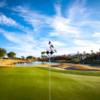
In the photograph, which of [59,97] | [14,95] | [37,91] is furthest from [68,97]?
[14,95]

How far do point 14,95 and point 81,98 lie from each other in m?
4.16

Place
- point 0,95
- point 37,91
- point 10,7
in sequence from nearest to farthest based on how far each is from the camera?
point 0,95 < point 37,91 < point 10,7

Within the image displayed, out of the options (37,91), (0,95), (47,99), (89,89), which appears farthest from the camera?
(89,89)

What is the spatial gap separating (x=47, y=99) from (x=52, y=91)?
5.11ft

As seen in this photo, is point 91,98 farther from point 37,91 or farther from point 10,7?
point 10,7

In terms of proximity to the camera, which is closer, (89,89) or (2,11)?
(89,89)

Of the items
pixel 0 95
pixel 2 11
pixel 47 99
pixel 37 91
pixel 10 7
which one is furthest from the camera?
pixel 2 11

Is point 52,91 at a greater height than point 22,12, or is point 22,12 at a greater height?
point 22,12

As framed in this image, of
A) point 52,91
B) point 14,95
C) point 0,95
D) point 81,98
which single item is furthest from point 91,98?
point 0,95

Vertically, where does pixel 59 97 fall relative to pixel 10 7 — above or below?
below

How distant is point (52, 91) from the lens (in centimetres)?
1100

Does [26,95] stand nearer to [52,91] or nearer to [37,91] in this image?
[37,91]

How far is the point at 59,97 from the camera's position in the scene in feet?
32.3

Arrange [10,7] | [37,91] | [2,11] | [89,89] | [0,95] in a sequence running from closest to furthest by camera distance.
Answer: [0,95] < [37,91] < [89,89] < [10,7] < [2,11]
